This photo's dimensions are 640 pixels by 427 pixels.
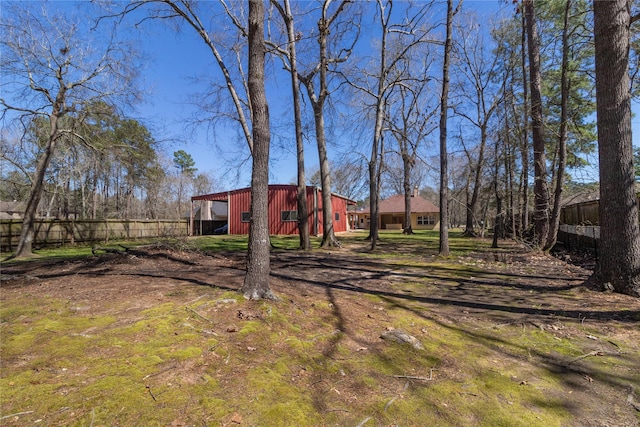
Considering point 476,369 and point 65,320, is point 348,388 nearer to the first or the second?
point 476,369

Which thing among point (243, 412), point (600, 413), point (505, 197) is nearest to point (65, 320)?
point (243, 412)

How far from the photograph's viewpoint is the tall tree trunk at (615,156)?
4.81m

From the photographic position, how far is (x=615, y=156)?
16.4 ft

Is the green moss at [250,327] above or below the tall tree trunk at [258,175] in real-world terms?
below

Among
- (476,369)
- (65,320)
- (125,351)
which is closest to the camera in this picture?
(125,351)

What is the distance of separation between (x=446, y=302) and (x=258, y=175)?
3558 mm

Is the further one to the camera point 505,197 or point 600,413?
point 505,197

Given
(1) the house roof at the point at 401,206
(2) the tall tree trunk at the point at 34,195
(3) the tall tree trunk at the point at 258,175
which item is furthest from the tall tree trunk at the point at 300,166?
(1) the house roof at the point at 401,206

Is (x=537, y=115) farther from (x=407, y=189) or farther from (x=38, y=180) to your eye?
(x=38, y=180)

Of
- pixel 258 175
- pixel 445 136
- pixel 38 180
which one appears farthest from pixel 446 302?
pixel 38 180

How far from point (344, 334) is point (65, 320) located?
3.01 m

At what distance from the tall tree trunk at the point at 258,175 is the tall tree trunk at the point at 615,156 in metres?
5.45

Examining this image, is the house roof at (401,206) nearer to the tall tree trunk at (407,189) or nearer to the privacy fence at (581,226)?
the tall tree trunk at (407,189)

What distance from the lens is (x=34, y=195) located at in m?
11.1
